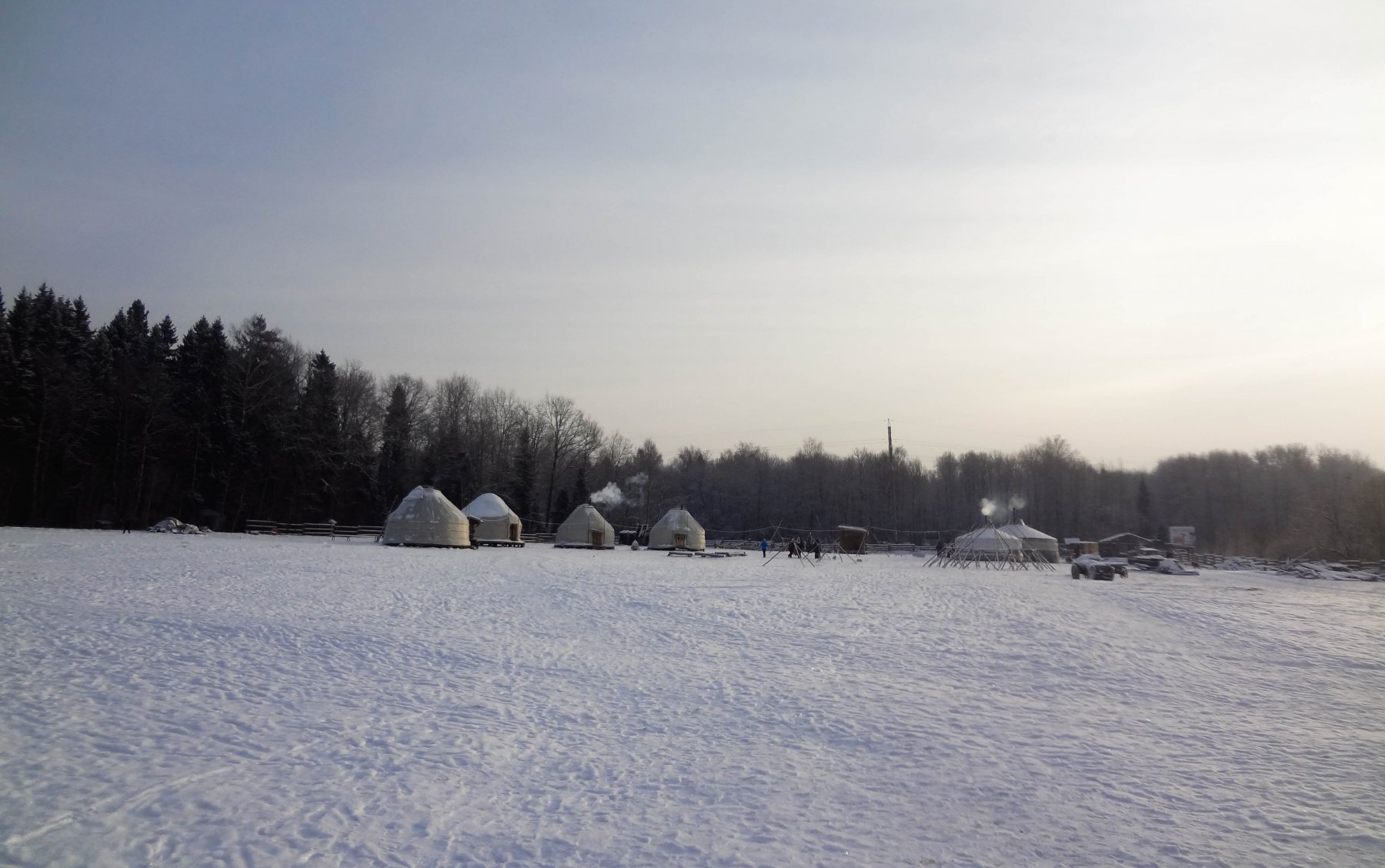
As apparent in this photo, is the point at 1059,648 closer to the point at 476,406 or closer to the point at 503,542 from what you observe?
the point at 503,542

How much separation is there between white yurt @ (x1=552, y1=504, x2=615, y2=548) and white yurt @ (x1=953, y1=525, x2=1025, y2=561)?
2045 cm

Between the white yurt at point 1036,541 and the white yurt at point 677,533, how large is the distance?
1804 centimetres

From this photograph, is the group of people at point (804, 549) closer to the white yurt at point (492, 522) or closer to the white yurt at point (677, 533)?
the white yurt at point (677, 533)

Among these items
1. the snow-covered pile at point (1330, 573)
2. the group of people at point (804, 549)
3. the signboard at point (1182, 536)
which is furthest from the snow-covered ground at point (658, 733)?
the signboard at point (1182, 536)

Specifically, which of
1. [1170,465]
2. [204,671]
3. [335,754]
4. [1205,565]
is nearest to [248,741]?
[335,754]

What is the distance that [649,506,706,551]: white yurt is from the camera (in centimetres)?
4972

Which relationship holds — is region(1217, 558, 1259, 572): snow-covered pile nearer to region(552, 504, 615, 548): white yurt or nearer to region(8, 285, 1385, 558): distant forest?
region(8, 285, 1385, 558): distant forest

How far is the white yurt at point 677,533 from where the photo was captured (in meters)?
49.7

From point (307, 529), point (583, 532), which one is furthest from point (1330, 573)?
point (307, 529)

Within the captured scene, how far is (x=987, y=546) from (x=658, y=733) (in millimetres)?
35977

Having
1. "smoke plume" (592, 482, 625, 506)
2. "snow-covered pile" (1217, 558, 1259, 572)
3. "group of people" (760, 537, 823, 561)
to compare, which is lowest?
"snow-covered pile" (1217, 558, 1259, 572)

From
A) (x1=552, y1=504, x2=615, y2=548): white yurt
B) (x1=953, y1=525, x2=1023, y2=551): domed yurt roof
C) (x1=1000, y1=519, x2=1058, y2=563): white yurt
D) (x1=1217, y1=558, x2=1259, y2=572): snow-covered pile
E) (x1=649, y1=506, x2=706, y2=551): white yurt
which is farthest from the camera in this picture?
(x1=649, y1=506, x2=706, y2=551): white yurt

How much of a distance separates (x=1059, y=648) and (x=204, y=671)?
44.0 feet

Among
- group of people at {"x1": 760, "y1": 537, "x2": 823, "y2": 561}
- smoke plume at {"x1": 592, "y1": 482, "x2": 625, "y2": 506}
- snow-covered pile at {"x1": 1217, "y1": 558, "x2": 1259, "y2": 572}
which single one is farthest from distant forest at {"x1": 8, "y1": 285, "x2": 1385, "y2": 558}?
group of people at {"x1": 760, "y1": 537, "x2": 823, "y2": 561}
